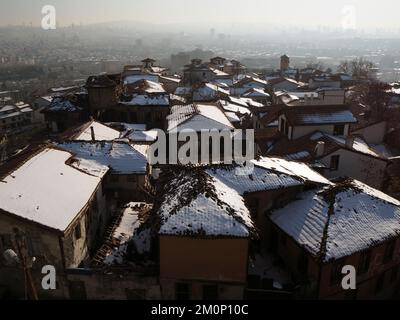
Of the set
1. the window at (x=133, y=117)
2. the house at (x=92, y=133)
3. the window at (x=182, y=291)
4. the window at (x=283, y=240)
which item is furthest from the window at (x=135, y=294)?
the window at (x=133, y=117)

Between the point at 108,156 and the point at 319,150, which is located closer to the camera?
the point at 108,156

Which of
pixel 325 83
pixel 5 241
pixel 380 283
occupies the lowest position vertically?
pixel 380 283

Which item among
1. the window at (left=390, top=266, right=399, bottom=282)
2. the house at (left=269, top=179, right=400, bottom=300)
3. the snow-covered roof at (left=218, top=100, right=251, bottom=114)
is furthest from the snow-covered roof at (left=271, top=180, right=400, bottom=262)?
the snow-covered roof at (left=218, top=100, right=251, bottom=114)

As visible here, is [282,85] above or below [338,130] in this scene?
below

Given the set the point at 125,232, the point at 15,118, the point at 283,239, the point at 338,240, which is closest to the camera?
the point at 338,240

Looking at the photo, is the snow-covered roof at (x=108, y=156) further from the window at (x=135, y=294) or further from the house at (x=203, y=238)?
the window at (x=135, y=294)

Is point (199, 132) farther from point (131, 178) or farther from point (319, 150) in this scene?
point (319, 150)

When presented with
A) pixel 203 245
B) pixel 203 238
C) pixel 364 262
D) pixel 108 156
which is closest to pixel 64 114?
pixel 108 156
